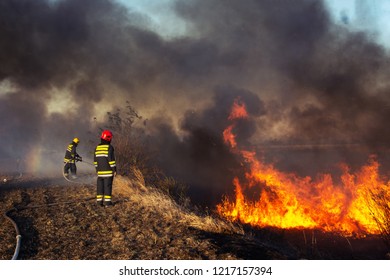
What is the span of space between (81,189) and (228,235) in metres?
6.72

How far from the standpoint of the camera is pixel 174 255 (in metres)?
4.57

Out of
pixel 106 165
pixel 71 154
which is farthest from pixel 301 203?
pixel 71 154

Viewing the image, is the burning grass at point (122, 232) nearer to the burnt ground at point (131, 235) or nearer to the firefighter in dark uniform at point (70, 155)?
the burnt ground at point (131, 235)

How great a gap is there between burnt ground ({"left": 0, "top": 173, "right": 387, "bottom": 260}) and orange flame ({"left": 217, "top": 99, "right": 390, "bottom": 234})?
2336mm

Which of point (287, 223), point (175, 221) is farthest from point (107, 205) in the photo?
point (287, 223)

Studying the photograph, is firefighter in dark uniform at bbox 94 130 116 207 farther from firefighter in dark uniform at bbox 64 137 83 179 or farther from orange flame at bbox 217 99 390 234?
firefighter in dark uniform at bbox 64 137 83 179

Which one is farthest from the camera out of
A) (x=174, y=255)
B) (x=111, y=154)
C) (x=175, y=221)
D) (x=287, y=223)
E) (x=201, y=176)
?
(x=201, y=176)

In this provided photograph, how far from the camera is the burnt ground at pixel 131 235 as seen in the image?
4703 mm

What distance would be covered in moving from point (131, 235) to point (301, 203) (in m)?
10.0

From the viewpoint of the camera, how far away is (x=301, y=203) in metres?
13.2

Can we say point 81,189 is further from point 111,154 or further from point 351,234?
point 351,234

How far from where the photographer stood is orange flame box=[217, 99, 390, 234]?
11.3 meters

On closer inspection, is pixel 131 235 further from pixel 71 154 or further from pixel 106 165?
pixel 71 154

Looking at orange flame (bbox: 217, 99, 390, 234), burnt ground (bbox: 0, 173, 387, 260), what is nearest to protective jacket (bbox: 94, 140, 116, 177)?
burnt ground (bbox: 0, 173, 387, 260)
